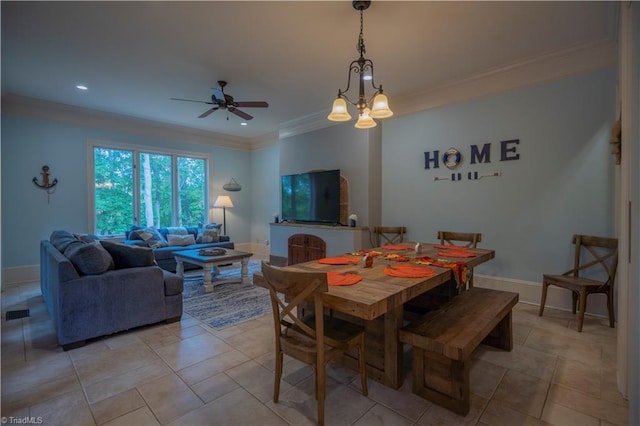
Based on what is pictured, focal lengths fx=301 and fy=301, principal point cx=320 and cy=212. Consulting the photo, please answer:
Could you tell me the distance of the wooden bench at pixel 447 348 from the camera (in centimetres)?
174

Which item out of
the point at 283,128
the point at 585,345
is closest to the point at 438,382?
the point at 585,345

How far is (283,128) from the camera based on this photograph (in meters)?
6.20

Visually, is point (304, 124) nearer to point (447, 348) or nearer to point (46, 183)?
point (46, 183)

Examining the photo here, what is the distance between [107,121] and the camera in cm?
552

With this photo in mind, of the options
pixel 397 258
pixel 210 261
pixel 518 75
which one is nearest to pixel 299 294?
pixel 397 258

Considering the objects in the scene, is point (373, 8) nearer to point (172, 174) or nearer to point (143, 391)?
point (143, 391)

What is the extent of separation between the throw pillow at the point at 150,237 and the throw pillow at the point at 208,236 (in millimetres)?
661

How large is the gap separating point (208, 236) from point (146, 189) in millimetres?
1611

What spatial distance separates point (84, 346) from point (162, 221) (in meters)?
4.06

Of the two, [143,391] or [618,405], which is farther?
[143,391]

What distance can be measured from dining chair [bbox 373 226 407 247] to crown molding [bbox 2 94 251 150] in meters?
4.45

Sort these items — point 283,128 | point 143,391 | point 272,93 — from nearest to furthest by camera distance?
point 143,391
point 272,93
point 283,128

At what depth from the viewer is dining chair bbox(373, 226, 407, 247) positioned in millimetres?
4555

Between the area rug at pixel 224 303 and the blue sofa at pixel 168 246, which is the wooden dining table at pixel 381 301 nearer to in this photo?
the area rug at pixel 224 303
